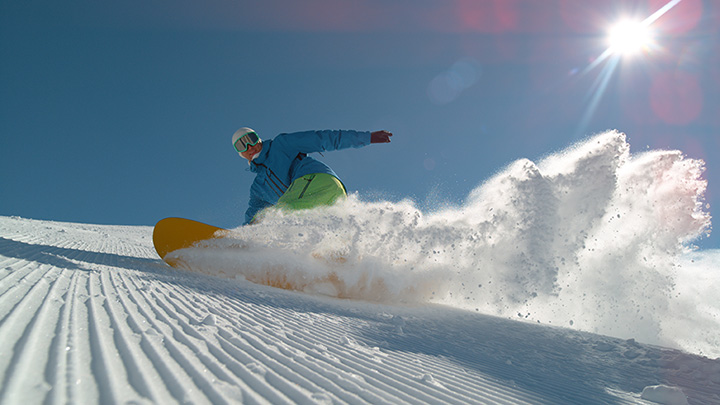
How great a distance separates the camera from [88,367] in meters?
1.24

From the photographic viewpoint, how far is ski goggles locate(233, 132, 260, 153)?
6977 mm

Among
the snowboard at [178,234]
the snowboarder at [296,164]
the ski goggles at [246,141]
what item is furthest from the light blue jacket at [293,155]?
the snowboard at [178,234]

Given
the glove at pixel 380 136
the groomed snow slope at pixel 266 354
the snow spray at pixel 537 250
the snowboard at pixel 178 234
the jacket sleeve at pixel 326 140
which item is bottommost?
the groomed snow slope at pixel 266 354

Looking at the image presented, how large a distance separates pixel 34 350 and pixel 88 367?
10.9 inches

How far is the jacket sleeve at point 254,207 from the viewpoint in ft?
24.9

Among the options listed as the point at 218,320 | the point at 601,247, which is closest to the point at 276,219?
the point at 218,320

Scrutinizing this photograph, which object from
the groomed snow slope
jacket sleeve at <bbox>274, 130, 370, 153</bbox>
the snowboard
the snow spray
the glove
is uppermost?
the glove

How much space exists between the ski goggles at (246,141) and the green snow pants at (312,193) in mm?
1443

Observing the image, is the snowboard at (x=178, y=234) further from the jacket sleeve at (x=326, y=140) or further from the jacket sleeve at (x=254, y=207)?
the jacket sleeve at (x=326, y=140)

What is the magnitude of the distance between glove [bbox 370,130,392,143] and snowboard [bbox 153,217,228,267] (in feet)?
10.9

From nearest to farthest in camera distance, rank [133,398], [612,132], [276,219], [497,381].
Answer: [133,398]
[497,381]
[276,219]
[612,132]

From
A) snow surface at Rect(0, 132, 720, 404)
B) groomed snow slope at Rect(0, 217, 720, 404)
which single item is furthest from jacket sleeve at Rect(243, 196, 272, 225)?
groomed snow slope at Rect(0, 217, 720, 404)

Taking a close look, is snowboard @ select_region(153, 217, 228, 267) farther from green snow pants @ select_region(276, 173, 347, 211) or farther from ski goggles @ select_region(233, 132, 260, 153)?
ski goggles @ select_region(233, 132, 260, 153)

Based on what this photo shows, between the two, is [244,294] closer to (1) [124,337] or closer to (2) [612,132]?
(1) [124,337]
